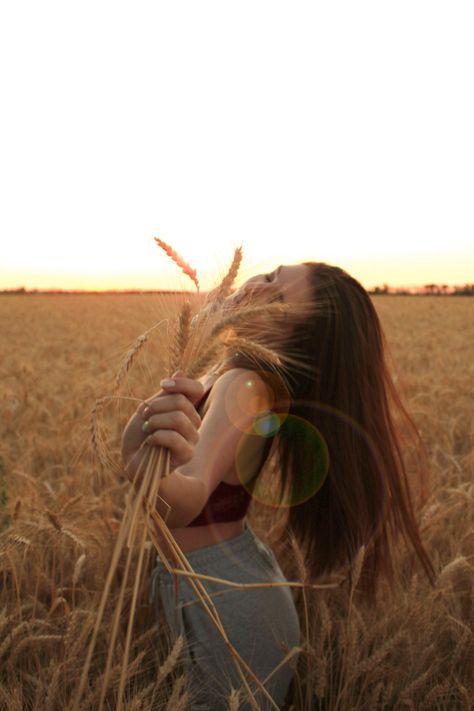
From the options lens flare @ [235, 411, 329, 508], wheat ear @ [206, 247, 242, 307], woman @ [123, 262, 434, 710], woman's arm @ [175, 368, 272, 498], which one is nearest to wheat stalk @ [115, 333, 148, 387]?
wheat ear @ [206, 247, 242, 307]

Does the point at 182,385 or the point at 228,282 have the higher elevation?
the point at 228,282

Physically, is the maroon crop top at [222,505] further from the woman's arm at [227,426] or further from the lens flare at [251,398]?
the lens flare at [251,398]

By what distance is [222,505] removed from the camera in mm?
1629

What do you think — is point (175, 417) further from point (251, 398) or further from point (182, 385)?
point (251, 398)

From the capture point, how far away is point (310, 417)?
1.72m

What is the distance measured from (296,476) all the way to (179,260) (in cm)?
107

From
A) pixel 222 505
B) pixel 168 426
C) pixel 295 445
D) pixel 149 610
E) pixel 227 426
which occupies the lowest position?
pixel 149 610

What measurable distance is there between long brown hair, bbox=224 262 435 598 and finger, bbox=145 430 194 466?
0.82 metres

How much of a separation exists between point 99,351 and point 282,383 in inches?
331

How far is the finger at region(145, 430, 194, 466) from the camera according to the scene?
816 mm

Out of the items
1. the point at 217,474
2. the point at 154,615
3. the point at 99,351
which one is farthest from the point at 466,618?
the point at 99,351

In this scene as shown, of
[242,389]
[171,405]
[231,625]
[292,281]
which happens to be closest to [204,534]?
[231,625]

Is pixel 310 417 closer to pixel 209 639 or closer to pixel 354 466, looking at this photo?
pixel 354 466

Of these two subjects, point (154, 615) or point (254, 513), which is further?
point (254, 513)
